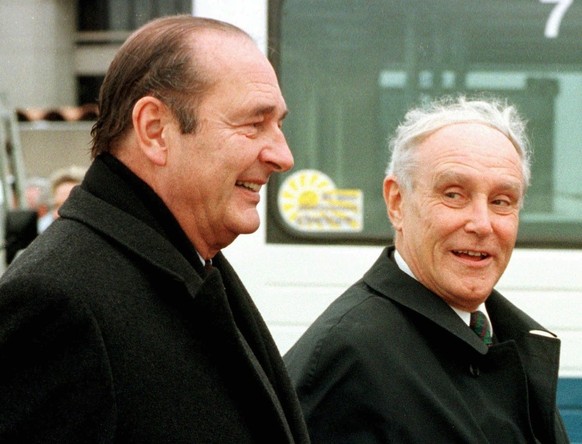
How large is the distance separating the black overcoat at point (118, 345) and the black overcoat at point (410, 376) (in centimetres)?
39

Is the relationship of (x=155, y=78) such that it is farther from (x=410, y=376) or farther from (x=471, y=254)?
(x=471, y=254)

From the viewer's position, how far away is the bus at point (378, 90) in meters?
4.75

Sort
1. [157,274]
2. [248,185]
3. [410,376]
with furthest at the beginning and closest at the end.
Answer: [410,376]
[248,185]
[157,274]

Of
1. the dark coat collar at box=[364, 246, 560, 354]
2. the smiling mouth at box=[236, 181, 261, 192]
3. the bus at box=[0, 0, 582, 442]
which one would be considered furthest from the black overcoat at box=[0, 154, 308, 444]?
the bus at box=[0, 0, 582, 442]

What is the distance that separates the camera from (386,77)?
482 cm

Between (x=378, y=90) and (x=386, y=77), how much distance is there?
7cm

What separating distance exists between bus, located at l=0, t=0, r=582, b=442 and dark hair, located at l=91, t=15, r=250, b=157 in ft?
9.34

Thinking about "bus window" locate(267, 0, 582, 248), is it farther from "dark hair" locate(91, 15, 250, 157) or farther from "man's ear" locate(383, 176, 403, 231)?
"dark hair" locate(91, 15, 250, 157)

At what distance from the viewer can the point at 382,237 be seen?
480 centimetres

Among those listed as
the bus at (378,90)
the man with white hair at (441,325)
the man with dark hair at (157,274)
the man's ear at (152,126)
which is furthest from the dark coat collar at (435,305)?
the bus at (378,90)

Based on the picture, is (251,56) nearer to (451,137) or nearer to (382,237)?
(451,137)

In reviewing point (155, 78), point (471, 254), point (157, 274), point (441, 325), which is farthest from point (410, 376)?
point (155, 78)

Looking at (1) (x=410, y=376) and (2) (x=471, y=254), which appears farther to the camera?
(2) (x=471, y=254)

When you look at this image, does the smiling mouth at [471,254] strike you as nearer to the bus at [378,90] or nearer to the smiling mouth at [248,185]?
the smiling mouth at [248,185]
